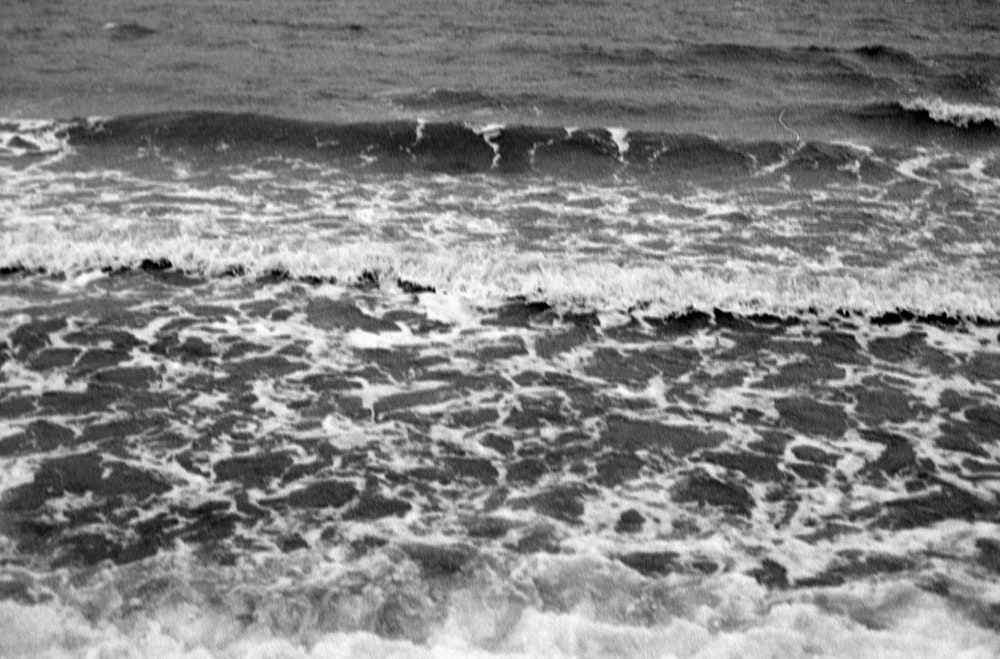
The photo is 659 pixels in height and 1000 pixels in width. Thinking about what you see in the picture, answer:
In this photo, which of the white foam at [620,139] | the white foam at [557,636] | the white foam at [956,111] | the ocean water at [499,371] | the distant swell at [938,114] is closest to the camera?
the white foam at [557,636]

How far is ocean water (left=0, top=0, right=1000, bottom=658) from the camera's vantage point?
431cm

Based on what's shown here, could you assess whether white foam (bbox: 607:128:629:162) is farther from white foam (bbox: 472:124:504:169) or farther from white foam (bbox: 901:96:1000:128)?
white foam (bbox: 901:96:1000:128)

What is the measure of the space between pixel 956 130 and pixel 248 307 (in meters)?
8.59

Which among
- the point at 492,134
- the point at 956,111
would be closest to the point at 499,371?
the point at 492,134

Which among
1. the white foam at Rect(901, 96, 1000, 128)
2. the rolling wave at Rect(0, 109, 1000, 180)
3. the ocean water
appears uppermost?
the white foam at Rect(901, 96, 1000, 128)

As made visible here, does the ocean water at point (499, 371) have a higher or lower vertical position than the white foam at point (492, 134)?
lower

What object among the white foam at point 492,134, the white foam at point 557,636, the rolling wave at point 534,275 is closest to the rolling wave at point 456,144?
the white foam at point 492,134

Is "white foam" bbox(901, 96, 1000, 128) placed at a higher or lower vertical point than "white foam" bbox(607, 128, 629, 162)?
higher

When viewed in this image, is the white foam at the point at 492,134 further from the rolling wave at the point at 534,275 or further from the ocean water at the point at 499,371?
the rolling wave at the point at 534,275

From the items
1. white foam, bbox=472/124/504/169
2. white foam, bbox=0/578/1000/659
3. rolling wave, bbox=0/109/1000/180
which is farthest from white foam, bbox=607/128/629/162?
white foam, bbox=0/578/1000/659

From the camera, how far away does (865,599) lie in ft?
14.2

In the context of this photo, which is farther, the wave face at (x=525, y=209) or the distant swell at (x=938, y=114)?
the distant swell at (x=938, y=114)

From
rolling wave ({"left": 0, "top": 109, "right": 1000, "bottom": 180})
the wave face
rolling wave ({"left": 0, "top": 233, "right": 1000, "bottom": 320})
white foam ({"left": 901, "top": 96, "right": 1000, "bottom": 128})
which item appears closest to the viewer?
rolling wave ({"left": 0, "top": 233, "right": 1000, "bottom": 320})

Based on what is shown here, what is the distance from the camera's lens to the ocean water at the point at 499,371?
4.31 m
